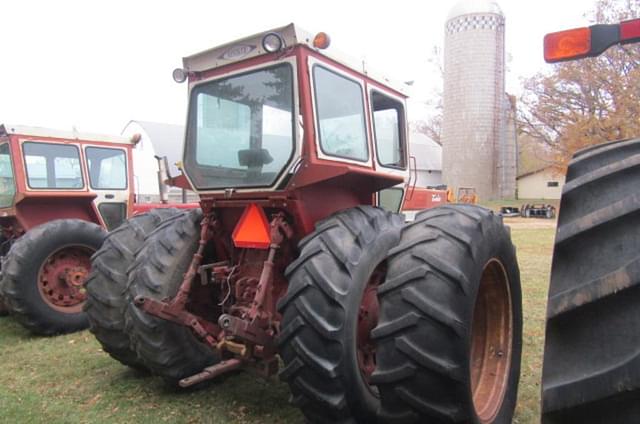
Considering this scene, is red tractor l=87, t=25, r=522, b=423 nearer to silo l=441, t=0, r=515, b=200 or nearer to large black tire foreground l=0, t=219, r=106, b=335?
large black tire foreground l=0, t=219, r=106, b=335

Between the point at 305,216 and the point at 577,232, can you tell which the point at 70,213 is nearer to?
the point at 305,216

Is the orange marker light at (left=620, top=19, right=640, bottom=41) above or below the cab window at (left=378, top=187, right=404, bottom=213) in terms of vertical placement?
above

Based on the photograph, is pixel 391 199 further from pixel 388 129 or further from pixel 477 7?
pixel 477 7

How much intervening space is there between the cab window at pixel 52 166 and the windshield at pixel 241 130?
377 centimetres

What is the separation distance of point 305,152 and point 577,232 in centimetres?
203

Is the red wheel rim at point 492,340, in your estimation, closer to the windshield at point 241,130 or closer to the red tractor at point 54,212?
the windshield at point 241,130

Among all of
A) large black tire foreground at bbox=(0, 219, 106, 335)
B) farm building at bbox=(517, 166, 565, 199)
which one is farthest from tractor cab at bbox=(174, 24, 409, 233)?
farm building at bbox=(517, 166, 565, 199)

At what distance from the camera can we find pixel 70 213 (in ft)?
22.8

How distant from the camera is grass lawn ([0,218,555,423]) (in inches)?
132

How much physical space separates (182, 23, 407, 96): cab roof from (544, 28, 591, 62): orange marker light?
1.69m

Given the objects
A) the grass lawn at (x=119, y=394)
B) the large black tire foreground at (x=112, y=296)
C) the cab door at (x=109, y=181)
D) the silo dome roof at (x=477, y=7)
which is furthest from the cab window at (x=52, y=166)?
the silo dome roof at (x=477, y=7)

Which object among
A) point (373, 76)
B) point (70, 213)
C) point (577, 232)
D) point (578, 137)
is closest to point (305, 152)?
point (373, 76)

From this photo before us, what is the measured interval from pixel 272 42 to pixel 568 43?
5.89ft

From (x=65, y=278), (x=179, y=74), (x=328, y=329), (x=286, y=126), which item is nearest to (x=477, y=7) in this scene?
(x=65, y=278)
